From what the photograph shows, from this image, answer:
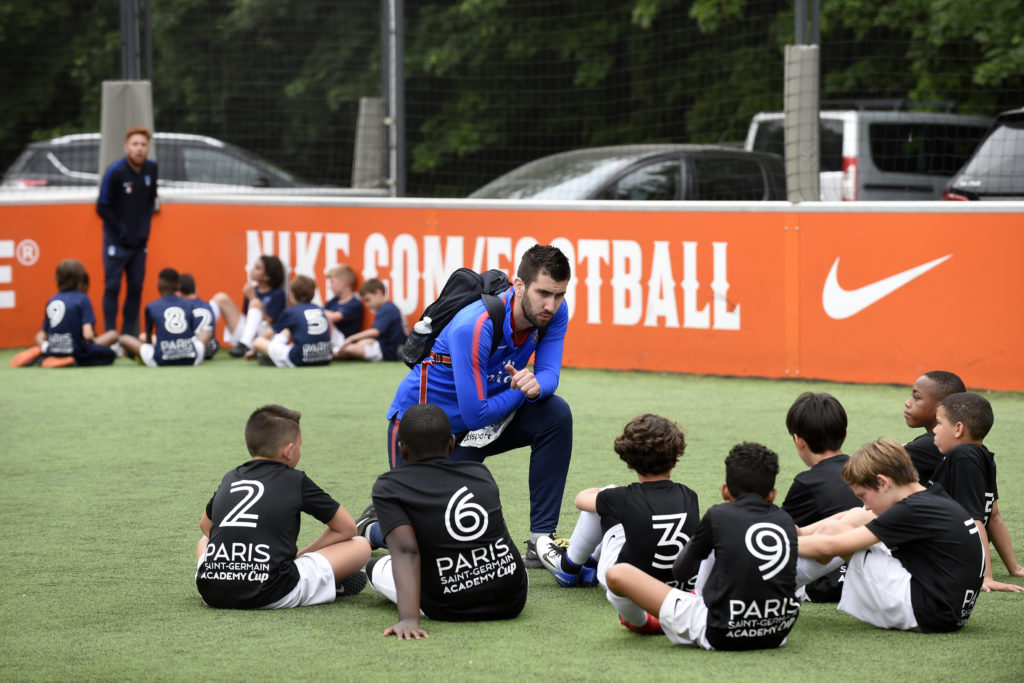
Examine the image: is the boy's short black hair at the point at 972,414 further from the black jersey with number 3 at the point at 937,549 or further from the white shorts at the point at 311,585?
the white shorts at the point at 311,585

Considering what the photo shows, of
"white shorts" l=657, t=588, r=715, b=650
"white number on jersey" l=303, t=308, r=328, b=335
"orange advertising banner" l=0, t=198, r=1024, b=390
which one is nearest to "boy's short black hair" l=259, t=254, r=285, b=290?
"orange advertising banner" l=0, t=198, r=1024, b=390

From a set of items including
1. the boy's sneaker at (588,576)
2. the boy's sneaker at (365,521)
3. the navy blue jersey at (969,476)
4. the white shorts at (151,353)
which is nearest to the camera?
the navy blue jersey at (969,476)

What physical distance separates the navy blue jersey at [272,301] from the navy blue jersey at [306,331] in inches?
35.7

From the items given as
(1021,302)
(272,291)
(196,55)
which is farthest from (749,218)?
(196,55)

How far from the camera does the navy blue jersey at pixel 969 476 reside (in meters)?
5.32

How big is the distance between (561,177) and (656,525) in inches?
341

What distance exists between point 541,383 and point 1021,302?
5.68 metres

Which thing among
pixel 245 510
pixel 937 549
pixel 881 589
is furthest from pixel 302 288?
pixel 937 549

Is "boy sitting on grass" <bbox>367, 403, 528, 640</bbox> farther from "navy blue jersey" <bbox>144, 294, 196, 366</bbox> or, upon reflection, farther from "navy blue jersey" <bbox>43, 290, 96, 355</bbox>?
"navy blue jersey" <bbox>43, 290, 96, 355</bbox>

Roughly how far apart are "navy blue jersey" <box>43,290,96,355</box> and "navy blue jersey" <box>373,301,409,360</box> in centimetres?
259

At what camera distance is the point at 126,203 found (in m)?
13.6

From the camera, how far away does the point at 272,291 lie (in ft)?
44.6

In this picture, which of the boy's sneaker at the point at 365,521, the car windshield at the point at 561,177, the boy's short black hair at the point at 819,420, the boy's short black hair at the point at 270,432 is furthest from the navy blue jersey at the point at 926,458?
the car windshield at the point at 561,177

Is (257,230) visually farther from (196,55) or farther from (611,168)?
(196,55)
